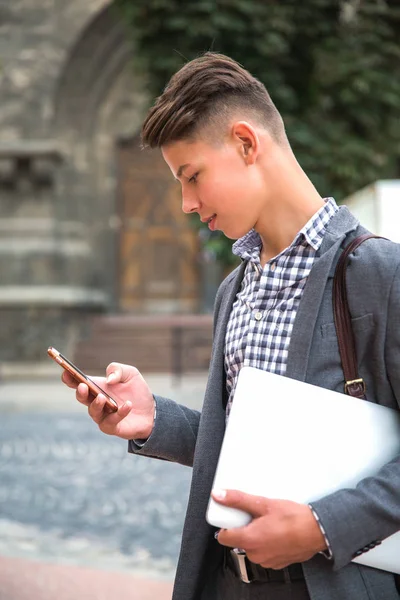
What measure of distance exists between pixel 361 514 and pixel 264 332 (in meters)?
0.40

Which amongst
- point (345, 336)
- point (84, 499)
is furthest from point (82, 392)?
point (84, 499)

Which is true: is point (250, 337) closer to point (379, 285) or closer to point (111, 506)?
point (379, 285)

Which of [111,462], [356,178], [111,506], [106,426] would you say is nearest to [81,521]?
[111,506]

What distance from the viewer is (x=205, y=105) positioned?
63.1 inches

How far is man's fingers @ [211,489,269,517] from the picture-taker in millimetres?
1350

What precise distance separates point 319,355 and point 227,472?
27 cm

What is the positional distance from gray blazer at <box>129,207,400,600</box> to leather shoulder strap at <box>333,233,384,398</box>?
0.01 m

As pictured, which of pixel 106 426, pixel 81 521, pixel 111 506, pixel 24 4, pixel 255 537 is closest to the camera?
pixel 255 537

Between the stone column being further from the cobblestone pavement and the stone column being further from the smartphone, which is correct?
the smartphone

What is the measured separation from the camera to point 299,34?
851 cm

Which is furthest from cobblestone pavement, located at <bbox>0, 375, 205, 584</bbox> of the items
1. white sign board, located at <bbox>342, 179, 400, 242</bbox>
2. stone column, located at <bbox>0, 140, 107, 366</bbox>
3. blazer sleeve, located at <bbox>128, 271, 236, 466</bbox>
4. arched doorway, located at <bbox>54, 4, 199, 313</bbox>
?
arched doorway, located at <bbox>54, 4, 199, 313</bbox>

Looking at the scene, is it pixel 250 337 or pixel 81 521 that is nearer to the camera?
pixel 250 337

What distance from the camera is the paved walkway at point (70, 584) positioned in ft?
13.1

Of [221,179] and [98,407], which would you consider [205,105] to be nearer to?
[221,179]
